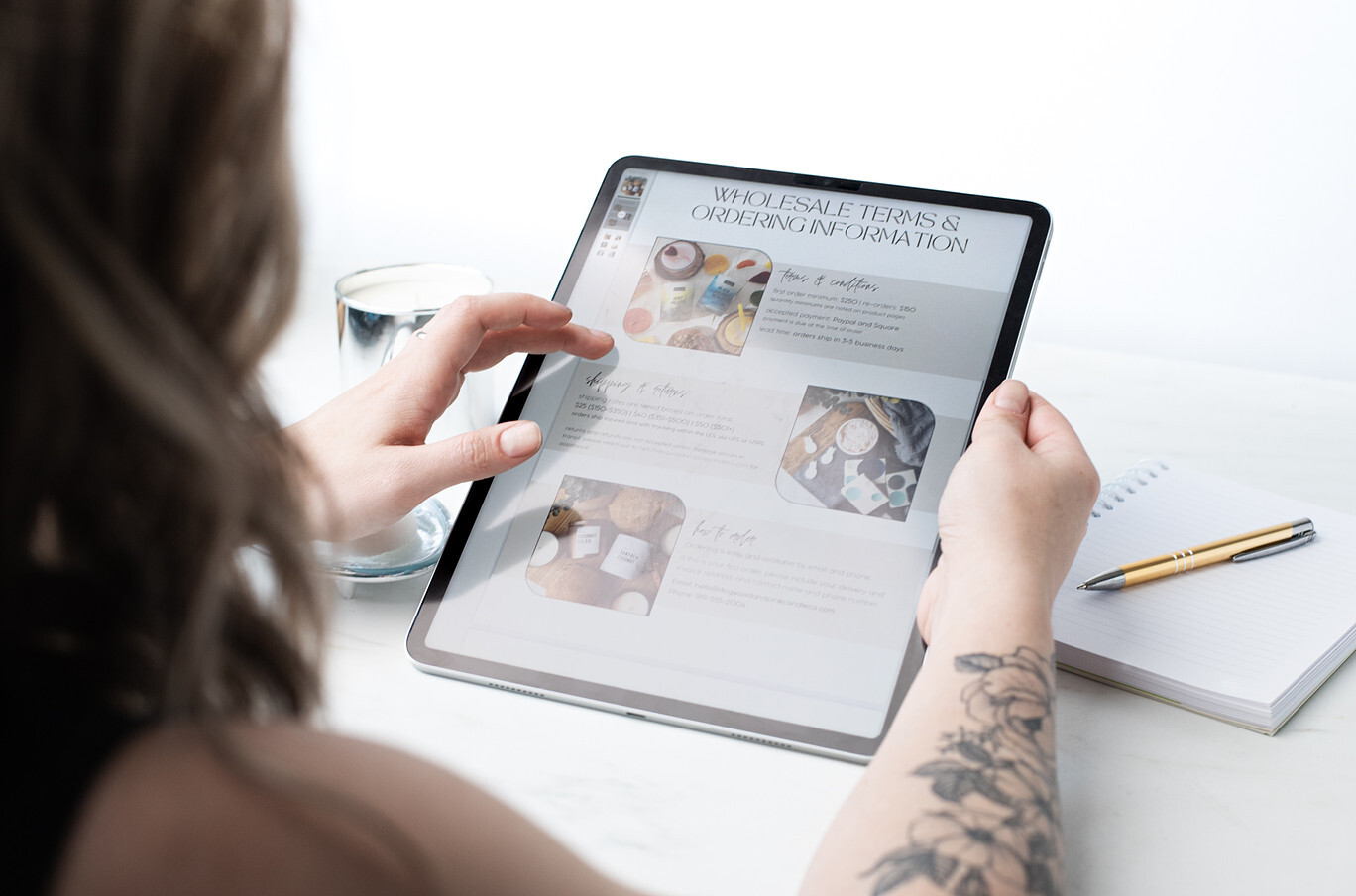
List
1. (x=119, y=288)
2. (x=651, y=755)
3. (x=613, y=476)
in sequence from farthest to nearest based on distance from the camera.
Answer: (x=613, y=476)
(x=651, y=755)
(x=119, y=288)

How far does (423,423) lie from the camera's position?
2.39ft

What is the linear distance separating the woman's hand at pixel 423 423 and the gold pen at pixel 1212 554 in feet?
1.24

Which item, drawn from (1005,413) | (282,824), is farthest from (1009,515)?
(282,824)

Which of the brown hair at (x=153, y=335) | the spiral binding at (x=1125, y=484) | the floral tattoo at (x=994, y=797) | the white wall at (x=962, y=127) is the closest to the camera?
the brown hair at (x=153, y=335)

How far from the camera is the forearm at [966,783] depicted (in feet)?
1.39

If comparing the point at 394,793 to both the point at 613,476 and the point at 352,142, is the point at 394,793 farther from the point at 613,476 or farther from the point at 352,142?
the point at 352,142

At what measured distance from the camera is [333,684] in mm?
637

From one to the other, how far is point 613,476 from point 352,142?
3.02 ft

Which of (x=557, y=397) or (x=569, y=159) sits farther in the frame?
(x=569, y=159)

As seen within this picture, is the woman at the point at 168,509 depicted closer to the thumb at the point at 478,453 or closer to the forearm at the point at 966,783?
the forearm at the point at 966,783

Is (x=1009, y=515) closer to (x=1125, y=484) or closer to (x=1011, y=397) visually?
(x=1011, y=397)

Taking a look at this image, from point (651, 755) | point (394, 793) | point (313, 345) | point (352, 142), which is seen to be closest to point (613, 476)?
point (651, 755)

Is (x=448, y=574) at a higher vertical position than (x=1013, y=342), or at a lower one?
lower

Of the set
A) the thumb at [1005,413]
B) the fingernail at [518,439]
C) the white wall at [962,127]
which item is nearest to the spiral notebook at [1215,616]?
the thumb at [1005,413]
